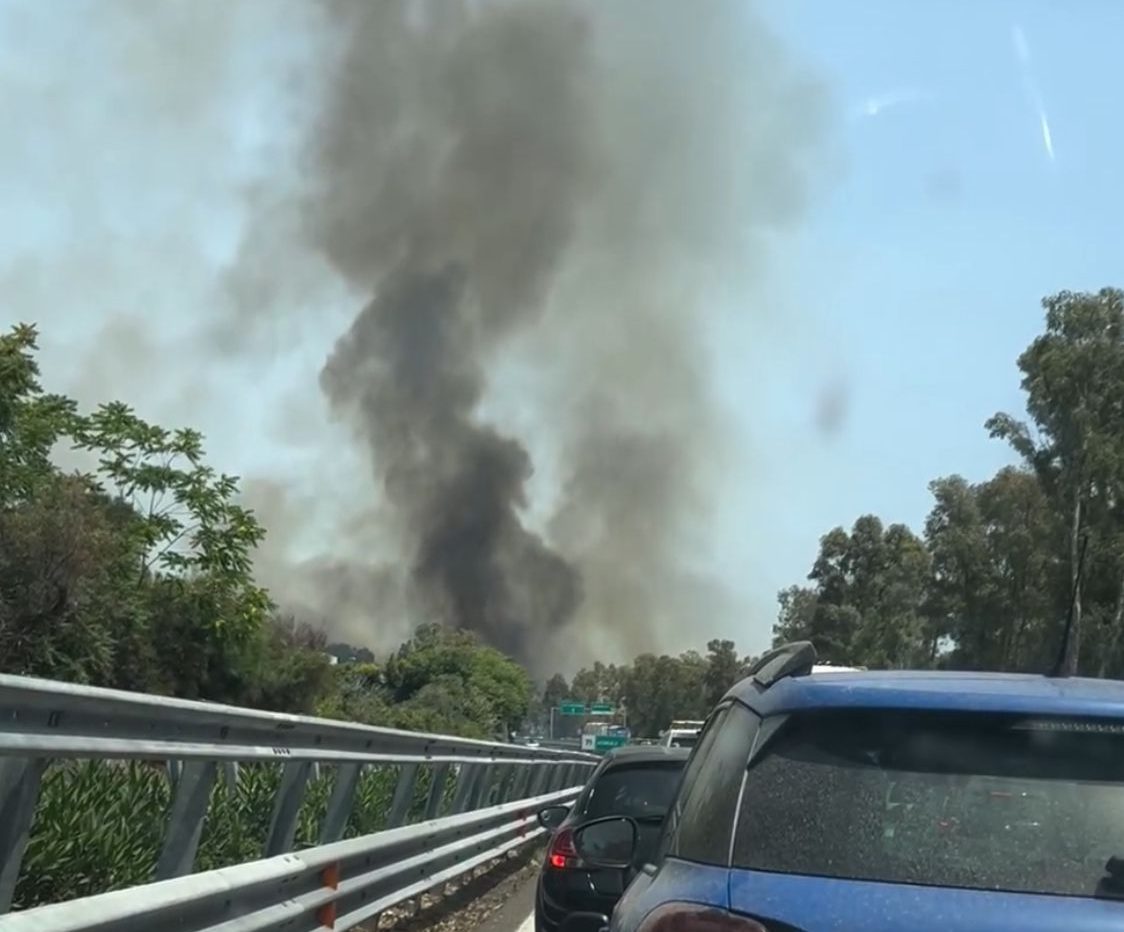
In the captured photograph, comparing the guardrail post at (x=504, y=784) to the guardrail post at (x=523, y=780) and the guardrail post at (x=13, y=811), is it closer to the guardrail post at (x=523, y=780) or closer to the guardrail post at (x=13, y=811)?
the guardrail post at (x=523, y=780)

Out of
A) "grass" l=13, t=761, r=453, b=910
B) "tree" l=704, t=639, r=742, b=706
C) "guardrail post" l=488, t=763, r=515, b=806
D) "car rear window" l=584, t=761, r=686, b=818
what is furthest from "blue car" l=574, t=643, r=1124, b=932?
"tree" l=704, t=639, r=742, b=706

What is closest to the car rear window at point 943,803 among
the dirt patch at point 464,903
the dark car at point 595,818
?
the dark car at point 595,818

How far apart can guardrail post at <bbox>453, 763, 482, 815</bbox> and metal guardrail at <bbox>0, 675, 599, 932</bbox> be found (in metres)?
1.72

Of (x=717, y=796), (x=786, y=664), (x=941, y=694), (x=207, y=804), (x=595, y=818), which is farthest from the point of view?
(x=595, y=818)

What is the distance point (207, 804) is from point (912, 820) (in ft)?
12.3

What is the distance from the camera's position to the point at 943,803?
3477mm

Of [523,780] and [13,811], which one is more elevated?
[523,780]

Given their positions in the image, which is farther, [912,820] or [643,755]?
[643,755]

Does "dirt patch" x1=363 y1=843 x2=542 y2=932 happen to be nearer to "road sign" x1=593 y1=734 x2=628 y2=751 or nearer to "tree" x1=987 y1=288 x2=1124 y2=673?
"tree" x1=987 y1=288 x2=1124 y2=673

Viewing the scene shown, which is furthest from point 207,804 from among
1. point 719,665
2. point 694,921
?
point 719,665

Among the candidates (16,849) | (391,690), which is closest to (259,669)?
(16,849)

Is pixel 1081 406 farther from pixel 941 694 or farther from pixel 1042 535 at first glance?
pixel 941 694

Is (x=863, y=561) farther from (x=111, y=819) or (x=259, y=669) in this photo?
(x=111, y=819)

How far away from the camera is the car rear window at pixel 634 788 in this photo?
10.3m
